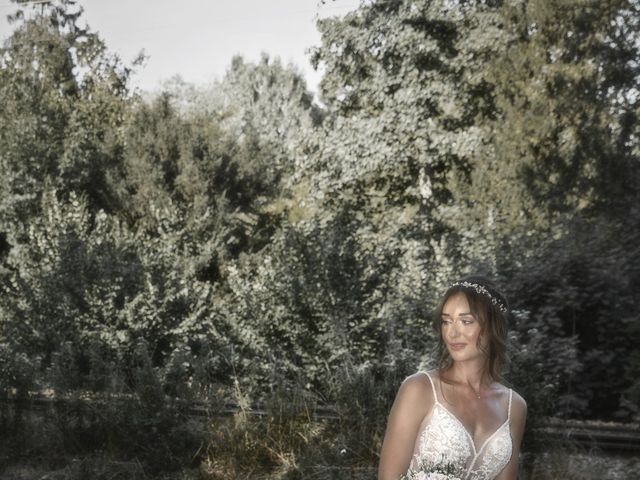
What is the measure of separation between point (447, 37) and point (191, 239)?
282 inches

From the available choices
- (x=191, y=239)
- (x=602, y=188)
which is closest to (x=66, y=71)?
(x=191, y=239)

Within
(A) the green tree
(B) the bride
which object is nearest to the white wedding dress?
(B) the bride

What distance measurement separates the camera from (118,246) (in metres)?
11.6

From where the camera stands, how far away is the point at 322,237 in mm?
9328

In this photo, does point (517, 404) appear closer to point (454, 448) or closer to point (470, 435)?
point (470, 435)

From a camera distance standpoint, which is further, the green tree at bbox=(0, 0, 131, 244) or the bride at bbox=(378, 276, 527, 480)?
the green tree at bbox=(0, 0, 131, 244)

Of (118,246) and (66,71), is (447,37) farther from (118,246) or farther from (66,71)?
(66,71)

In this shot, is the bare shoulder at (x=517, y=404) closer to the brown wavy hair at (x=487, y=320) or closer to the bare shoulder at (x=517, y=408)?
the bare shoulder at (x=517, y=408)

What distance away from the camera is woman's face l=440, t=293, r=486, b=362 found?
2.55 metres

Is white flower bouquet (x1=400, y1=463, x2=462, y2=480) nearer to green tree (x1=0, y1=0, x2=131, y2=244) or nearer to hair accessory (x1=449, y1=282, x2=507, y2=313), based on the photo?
hair accessory (x1=449, y1=282, x2=507, y2=313)

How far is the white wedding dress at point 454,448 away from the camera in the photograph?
2441 mm

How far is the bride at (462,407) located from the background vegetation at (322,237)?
3.07m

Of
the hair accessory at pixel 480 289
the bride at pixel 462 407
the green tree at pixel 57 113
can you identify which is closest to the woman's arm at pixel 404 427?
the bride at pixel 462 407

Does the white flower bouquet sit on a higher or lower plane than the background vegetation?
lower
